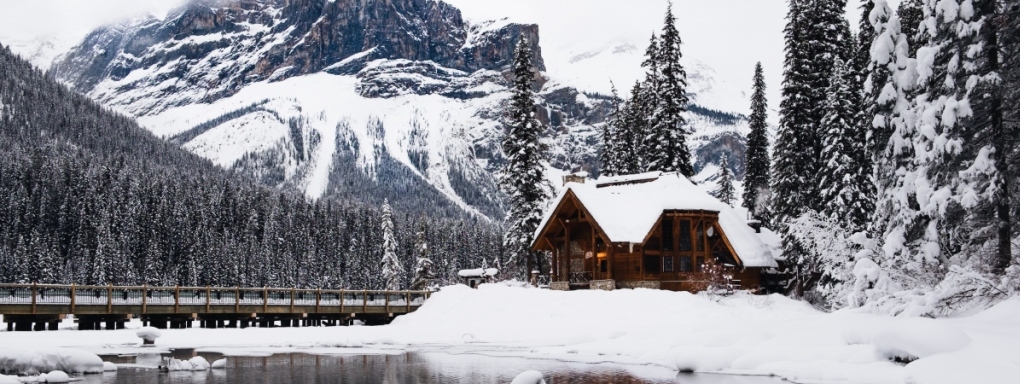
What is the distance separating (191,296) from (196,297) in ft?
0.80

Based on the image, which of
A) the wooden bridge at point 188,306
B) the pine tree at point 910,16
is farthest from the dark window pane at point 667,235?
the pine tree at point 910,16

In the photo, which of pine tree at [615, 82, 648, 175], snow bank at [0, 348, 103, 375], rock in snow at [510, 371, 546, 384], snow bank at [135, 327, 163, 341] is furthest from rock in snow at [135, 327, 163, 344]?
pine tree at [615, 82, 648, 175]

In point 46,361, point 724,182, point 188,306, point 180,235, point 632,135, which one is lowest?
point 46,361

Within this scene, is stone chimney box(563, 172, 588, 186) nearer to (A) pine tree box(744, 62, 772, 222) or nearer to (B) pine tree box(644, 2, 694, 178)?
(B) pine tree box(644, 2, 694, 178)

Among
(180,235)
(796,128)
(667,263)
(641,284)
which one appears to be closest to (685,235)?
(667,263)

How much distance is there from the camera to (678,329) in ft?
102

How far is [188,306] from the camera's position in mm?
42375

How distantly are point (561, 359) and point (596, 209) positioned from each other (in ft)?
61.1

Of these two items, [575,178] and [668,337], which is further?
[575,178]

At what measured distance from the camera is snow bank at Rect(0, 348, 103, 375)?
22922 mm

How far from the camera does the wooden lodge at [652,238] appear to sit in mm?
44906

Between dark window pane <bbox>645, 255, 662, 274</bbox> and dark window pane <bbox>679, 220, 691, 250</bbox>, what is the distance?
138cm

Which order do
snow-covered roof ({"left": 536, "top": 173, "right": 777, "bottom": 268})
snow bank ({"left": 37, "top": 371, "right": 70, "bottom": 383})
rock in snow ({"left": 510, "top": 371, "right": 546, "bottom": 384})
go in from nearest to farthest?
rock in snow ({"left": 510, "top": 371, "right": 546, "bottom": 384}) < snow bank ({"left": 37, "top": 371, "right": 70, "bottom": 383}) < snow-covered roof ({"left": 536, "top": 173, "right": 777, "bottom": 268})

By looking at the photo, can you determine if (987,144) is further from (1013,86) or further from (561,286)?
(561,286)
